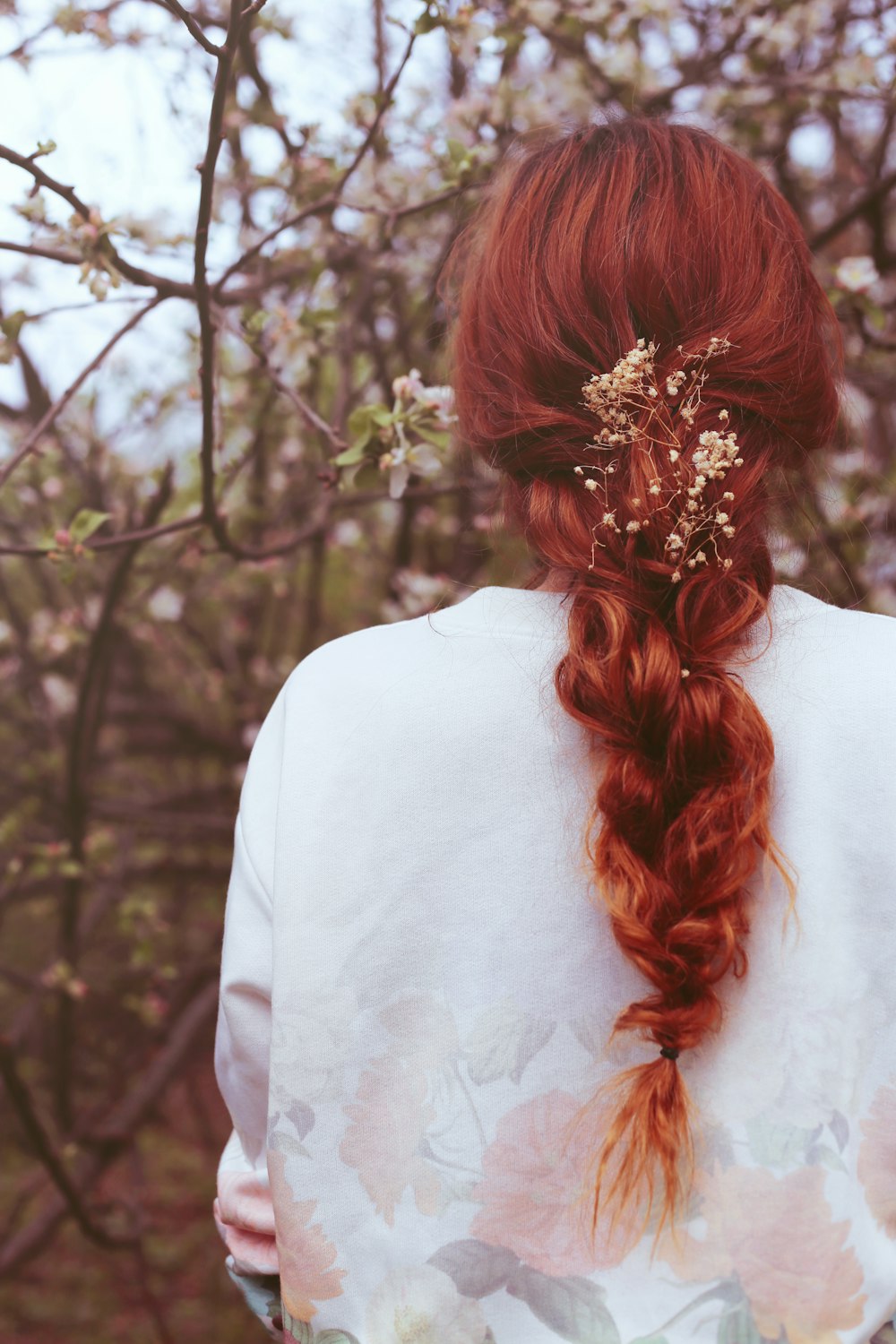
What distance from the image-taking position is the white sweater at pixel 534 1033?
0.91 metres

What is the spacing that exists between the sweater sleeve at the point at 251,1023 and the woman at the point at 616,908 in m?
0.03

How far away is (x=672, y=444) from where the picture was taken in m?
0.93

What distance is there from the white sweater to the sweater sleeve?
0.19ft

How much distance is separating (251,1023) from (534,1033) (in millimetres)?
283

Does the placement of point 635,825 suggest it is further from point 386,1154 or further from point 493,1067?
point 386,1154

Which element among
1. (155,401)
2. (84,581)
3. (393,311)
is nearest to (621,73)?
(393,311)

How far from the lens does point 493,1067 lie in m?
0.93

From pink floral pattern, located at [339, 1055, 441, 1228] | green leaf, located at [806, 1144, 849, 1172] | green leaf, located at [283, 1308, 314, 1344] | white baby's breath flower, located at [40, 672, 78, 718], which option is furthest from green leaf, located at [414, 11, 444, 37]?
white baby's breath flower, located at [40, 672, 78, 718]

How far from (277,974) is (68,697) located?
7.50 feet

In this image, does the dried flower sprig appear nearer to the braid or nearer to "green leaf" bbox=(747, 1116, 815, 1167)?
the braid

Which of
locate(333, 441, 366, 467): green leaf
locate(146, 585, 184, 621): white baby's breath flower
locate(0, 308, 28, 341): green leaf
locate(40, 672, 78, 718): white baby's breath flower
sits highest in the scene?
locate(0, 308, 28, 341): green leaf

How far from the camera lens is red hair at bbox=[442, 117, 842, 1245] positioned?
0.89 m

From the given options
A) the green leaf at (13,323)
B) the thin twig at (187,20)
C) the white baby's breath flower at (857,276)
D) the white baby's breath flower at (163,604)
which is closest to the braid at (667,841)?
the thin twig at (187,20)

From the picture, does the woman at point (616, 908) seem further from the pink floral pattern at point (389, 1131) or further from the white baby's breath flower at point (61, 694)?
the white baby's breath flower at point (61, 694)
